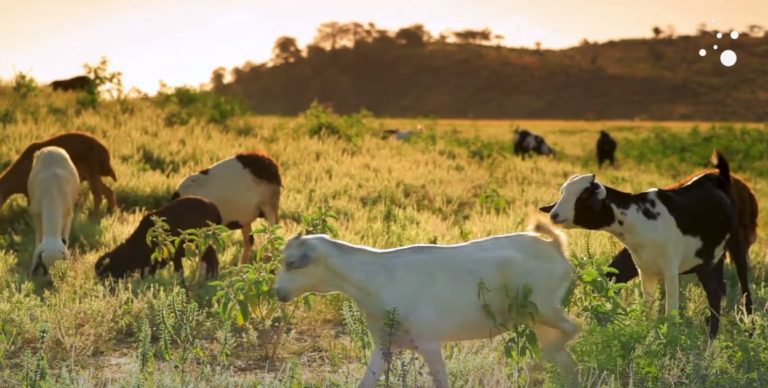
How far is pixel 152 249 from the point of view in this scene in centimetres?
956

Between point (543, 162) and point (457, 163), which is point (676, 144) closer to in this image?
point (543, 162)

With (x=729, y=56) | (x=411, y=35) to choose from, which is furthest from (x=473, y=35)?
(x=729, y=56)

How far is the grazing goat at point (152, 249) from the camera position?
9.24 m

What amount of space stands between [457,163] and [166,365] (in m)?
15.2

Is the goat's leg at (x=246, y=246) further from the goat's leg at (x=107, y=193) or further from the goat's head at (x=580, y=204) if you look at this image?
the goat's head at (x=580, y=204)

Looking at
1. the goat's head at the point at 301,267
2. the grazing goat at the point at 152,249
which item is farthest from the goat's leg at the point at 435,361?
the grazing goat at the point at 152,249

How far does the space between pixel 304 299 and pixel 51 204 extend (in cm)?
445

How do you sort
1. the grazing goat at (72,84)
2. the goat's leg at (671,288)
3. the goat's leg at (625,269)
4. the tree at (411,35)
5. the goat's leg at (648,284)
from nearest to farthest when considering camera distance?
1. the goat's leg at (671,288)
2. the goat's leg at (648,284)
3. the goat's leg at (625,269)
4. the grazing goat at (72,84)
5. the tree at (411,35)

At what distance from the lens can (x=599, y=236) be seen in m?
11.3

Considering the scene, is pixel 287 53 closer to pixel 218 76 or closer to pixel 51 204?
pixel 218 76

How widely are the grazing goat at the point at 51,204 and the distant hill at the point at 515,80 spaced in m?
72.5

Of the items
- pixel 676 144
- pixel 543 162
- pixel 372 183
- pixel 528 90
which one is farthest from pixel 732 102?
pixel 372 183

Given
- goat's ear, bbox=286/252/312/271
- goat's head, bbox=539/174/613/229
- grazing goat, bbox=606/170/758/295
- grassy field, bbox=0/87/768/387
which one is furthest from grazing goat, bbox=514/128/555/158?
goat's ear, bbox=286/252/312/271

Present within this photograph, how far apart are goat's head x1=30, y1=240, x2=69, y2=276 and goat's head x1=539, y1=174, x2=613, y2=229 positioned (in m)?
4.53
